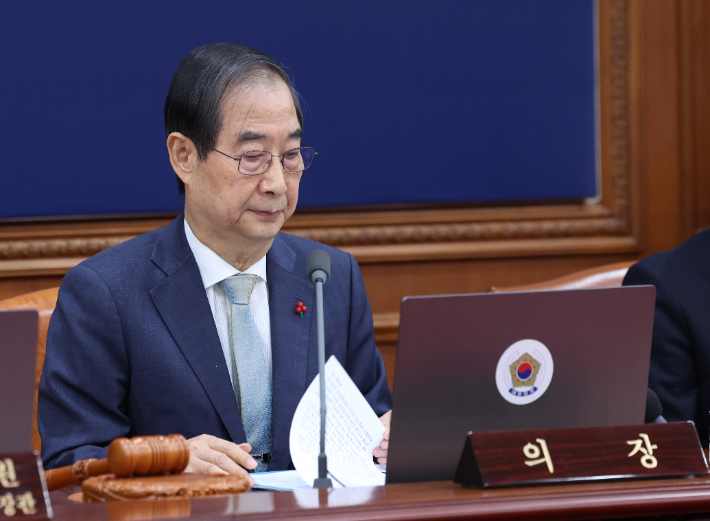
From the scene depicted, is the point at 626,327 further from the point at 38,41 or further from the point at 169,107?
the point at 38,41

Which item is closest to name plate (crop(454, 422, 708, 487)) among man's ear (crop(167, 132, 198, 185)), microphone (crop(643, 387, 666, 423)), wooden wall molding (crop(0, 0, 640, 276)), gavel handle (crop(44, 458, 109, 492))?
microphone (crop(643, 387, 666, 423))

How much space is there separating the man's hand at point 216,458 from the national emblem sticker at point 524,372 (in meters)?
0.40

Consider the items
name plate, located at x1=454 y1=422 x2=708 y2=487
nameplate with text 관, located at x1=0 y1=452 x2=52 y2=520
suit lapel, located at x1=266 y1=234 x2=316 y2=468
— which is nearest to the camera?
nameplate with text 관, located at x1=0 y1=452 x2=52 y2=520

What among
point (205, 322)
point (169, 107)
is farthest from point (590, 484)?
point (169, 107)

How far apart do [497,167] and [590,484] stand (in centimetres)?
178

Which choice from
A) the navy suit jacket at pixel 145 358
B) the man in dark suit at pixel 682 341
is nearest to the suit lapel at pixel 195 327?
the navy suit jacket at pixel 145 358

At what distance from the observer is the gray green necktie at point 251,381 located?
1.62m

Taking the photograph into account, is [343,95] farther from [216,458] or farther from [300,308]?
[216,458]

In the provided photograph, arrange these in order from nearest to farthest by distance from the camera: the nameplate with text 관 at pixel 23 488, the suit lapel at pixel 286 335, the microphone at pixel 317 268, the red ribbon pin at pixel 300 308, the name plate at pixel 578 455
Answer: the nameplate with text 관 at pixel 23 488 < the name plate at pixel 578 455 < the microphone at pixel 317 268 < the suit lapel at pixel 286 335 < the red ribbon pin at pixel 300 308

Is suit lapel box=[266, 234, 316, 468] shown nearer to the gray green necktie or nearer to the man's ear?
the gray green necktie

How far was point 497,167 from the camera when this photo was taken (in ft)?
9.02

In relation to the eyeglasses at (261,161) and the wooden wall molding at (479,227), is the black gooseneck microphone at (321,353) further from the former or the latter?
the wooden wall molding at (479,227)

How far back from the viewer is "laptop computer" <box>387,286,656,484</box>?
111 centimetres

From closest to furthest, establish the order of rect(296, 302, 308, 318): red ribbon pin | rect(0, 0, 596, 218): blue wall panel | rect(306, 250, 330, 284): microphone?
rect(306, 250, 330, 284): microphone → rect(296, 302, 308, 318): red ribbon pin → rect(0, 0, 596, 218): blue wall panel
